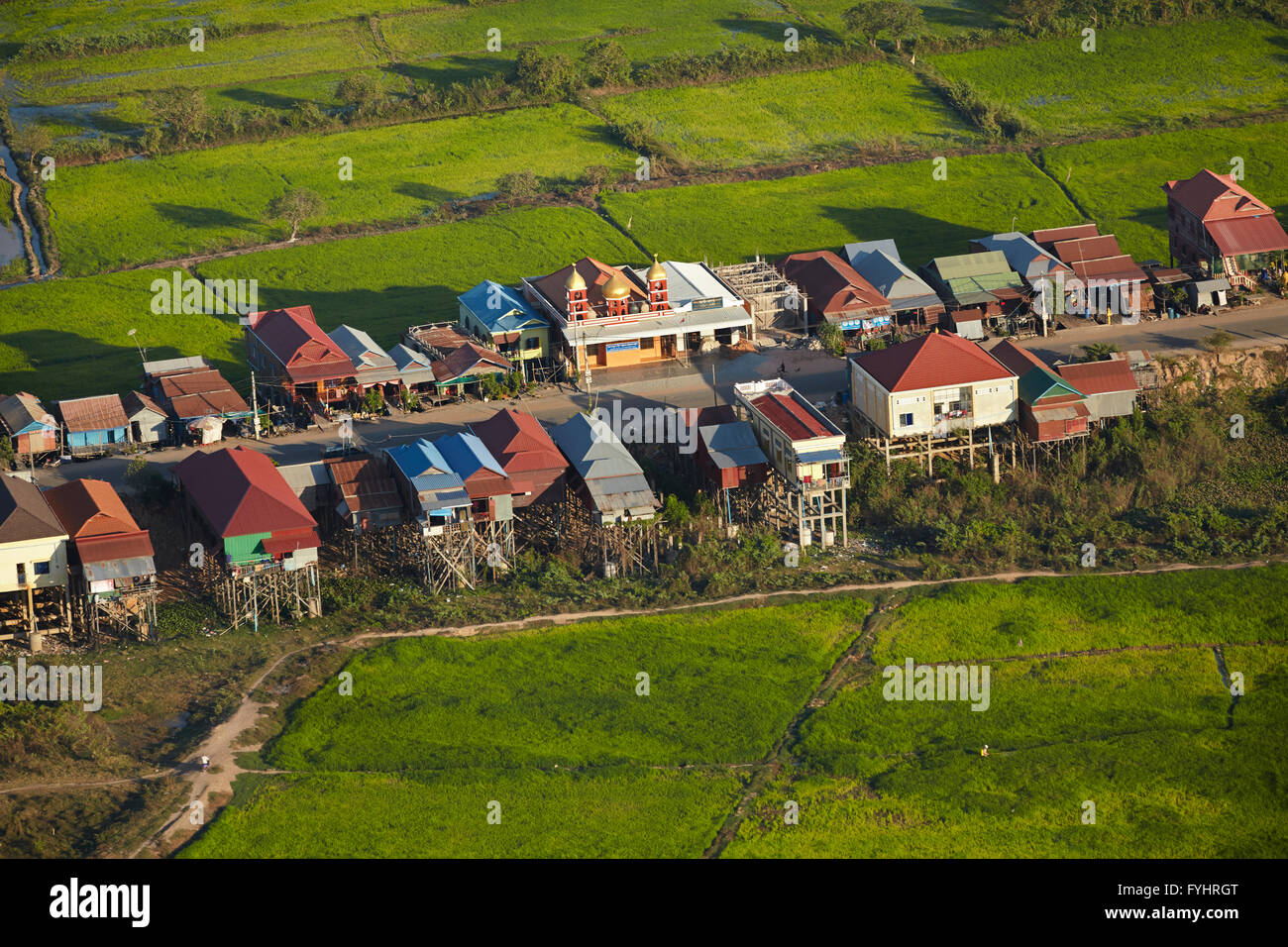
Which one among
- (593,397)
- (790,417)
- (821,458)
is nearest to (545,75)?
(593,397)

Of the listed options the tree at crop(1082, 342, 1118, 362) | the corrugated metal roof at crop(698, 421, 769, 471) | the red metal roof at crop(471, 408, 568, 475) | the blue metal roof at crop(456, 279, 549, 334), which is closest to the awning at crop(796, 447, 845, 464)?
the corrugated metal roof at crop(698, 421, 769, 471)

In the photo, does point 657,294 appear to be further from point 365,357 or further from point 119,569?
point 119,569

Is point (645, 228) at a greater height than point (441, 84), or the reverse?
point (441, 84)

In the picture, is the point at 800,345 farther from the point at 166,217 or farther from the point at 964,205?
the point at 166,217

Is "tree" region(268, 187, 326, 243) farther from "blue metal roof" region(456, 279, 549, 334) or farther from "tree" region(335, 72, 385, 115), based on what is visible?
"tree" region(335, 72, 385, 115)

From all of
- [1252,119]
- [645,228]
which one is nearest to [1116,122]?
[1252,119]

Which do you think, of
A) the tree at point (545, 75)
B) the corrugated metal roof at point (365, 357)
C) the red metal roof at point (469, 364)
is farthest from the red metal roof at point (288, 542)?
the tree at point (545, 75)
